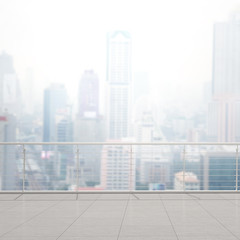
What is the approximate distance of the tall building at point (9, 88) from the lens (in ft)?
61.3

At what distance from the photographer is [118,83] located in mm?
20719

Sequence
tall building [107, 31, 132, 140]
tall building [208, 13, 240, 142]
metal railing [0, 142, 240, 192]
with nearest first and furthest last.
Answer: metal railing [0, 142, 240, 192]
tall building [208, 13, 240, 142]
tall building [107, 31, 132, 140]

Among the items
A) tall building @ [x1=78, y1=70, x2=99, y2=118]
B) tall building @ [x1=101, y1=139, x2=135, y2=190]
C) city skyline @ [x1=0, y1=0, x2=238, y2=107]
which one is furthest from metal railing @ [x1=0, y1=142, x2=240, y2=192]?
city skyline @ [x1=0, y1=0, x2=238, y2=107]

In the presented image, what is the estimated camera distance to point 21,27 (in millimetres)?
20656

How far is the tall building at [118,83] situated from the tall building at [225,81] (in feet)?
12.7

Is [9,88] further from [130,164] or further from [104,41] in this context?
[130,164]

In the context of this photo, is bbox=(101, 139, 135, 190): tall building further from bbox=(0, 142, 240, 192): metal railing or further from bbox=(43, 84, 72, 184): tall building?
bbox=(43, 84, 72, 184): tall building
